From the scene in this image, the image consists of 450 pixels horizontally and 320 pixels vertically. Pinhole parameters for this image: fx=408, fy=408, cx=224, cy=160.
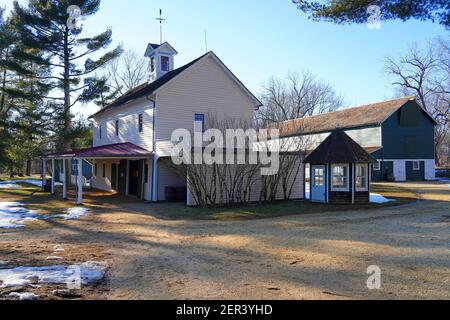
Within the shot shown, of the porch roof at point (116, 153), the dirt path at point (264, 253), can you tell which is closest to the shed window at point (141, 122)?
the porch roof at point (116, 153)

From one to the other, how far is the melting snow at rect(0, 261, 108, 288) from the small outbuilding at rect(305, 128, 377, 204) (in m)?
13.7

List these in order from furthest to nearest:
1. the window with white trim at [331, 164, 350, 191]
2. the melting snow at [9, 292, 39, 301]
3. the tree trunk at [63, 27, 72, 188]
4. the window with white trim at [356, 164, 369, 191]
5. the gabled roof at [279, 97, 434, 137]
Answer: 1. the gabled roof at [279, 97, 434, 137]
2. the tree trunk at [63, 27, 72, 188]
3. the window with white trim at [356, 164, 369, 191]
4. the window with white trim at [331, 164, 350, 191]
5. the melting snow at [9, 292, 39, 301]

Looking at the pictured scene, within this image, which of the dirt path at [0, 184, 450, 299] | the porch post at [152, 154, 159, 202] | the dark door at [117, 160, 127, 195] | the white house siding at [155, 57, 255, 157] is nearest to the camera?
the dirt path at [0, 184, 450, 299]

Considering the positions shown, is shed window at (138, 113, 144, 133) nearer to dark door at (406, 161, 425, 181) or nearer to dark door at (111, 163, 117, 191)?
dark door at (111, 163, 117, 191)

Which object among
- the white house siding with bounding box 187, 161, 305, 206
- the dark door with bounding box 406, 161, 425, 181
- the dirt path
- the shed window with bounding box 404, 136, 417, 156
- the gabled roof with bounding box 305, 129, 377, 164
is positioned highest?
the shed window with bounding box 404, 136, 417, 156

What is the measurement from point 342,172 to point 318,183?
1.39 meters

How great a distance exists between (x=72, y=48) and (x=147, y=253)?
26.7 metres

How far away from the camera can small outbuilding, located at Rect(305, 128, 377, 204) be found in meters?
19.2

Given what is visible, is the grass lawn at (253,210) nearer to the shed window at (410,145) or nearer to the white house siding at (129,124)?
the white house siding at (129,124)

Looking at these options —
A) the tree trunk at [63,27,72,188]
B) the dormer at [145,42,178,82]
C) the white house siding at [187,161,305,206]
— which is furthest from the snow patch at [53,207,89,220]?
the tree trunk at [63,27,72,188]

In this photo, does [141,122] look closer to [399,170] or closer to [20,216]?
[20,216]

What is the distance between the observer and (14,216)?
16.0 meters

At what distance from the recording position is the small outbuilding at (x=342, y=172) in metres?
19.2
